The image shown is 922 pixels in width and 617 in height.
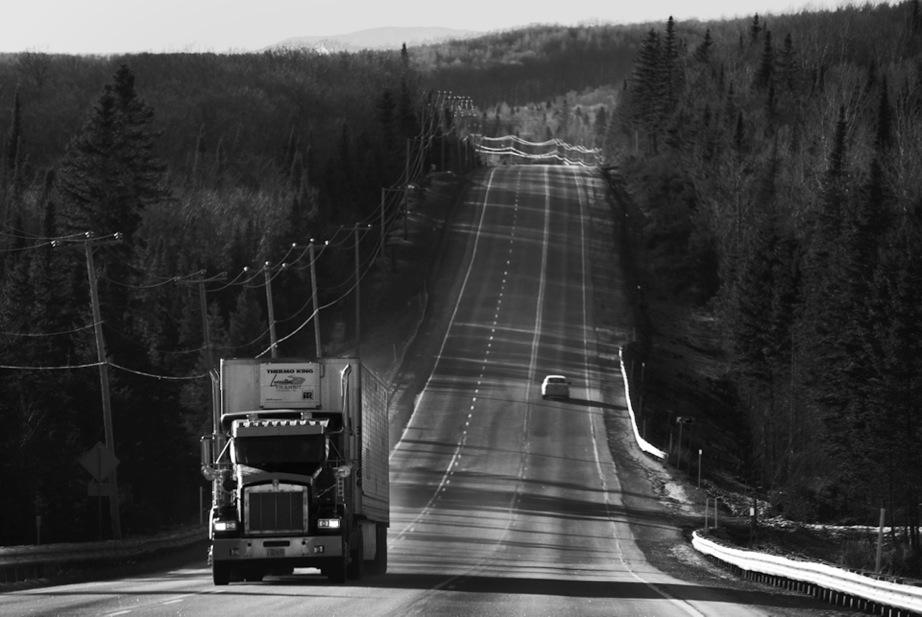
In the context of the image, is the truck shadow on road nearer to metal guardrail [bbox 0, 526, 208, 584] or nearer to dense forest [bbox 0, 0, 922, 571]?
metal guardrail [bbox 0, 526, 208, 584]

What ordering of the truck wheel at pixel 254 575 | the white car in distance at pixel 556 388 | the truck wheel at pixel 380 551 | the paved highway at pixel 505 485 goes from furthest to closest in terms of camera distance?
1. the white car in distance at pixel 556 388
2. the truck wheel at pixel 380 551
3. the truck wheel at pixel 254 575
4. the paved highway at pixel 505 485

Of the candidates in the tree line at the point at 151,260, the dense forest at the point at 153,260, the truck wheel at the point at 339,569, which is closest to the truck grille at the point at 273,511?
the truck wheel at the point at 339,569

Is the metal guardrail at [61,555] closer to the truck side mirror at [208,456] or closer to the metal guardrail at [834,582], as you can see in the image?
the truck side mirror at [208,456]

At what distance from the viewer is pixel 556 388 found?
84.4m

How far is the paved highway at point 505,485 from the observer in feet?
80.9

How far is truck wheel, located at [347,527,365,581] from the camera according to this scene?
29.3 m

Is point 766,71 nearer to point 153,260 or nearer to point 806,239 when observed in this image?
point 806,239

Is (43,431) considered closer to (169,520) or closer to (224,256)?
(169,520)

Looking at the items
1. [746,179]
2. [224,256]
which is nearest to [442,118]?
[746,179]

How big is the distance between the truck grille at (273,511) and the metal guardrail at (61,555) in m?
8.15

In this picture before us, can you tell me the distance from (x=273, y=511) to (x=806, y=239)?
93.7m

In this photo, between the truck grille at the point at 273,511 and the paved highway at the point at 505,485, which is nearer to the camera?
the paved highway at the point at 505,485

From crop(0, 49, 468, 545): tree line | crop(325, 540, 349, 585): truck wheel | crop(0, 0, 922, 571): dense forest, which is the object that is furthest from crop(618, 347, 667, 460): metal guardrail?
crop(325, 540, 349, 585): truck wheel

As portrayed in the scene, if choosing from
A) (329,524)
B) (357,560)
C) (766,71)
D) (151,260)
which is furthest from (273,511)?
(766,71)
